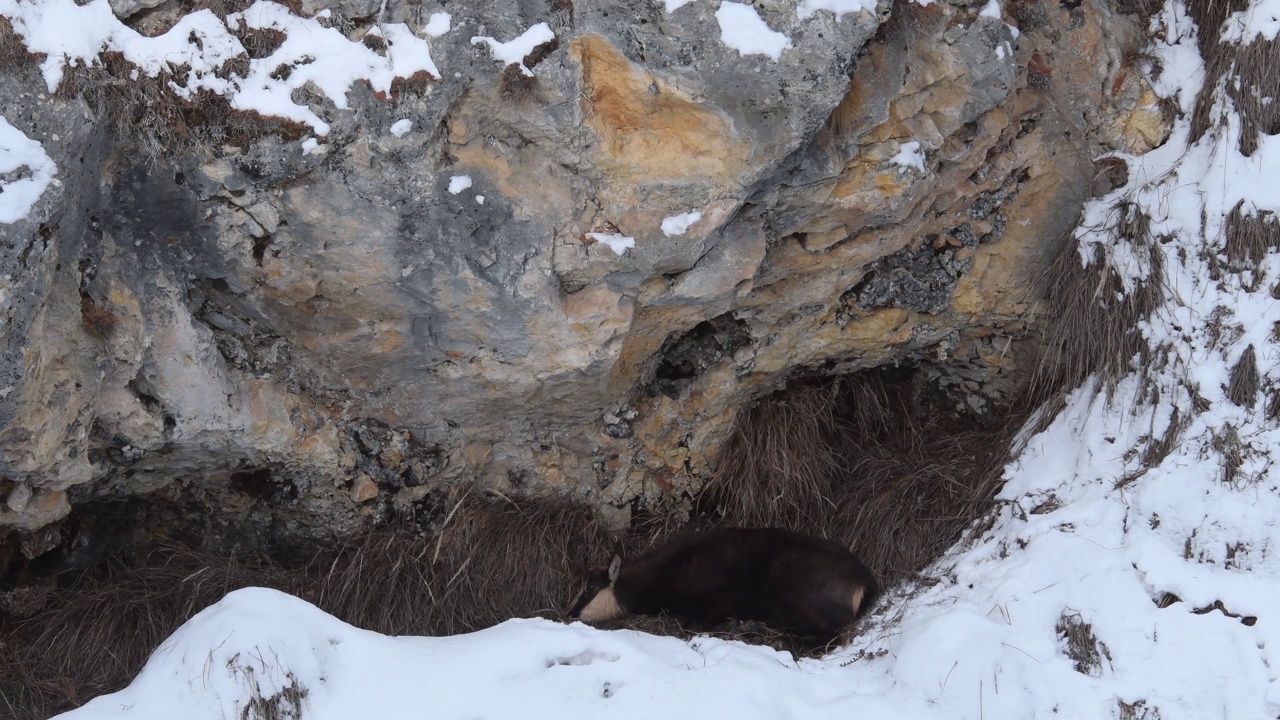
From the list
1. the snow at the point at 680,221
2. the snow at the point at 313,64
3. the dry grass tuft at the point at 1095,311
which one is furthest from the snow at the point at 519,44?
the dry grass tuft at the point at 1095,311

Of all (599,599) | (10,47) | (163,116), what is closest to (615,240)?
(163,116)

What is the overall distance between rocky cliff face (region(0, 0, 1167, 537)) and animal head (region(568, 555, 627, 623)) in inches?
21.2

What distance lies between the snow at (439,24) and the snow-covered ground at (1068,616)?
0.14m

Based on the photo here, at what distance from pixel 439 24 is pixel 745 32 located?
898 mm

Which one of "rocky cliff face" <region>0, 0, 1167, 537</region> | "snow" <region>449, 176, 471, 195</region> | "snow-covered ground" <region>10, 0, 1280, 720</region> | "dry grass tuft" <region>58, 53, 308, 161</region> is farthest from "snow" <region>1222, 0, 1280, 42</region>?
"dry grass tuft" <region>58, 53, 308, 161</region>

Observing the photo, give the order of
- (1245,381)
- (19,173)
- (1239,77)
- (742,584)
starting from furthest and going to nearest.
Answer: (742,584)
(1239,77)
(1245,381)
(19,173)

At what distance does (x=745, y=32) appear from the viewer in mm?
3008

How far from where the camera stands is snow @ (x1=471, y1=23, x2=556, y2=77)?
2980 millimetres

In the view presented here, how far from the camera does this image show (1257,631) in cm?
290

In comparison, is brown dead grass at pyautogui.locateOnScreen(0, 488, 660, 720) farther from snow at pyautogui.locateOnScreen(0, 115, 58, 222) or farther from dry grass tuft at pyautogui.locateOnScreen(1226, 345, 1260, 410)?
dry grass tuft at pyautogui.locateOnScreen(1226, 345, 1260, 410)

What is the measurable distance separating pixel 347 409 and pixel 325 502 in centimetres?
41

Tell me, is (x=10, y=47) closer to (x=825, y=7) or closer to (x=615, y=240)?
(x=615, y=240)

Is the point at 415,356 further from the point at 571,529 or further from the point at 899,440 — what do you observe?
the point at 899,440

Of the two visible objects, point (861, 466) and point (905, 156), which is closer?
point (905, 156)
